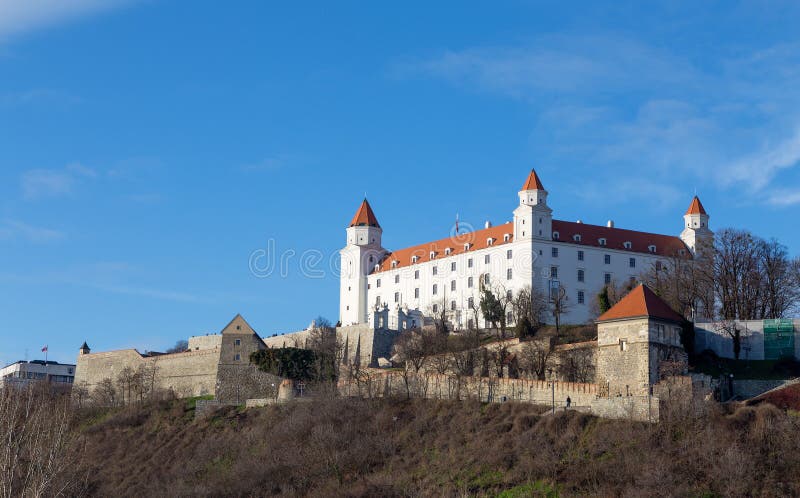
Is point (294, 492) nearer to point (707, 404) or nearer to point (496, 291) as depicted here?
point (707, 404)

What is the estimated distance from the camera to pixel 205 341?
259 ft

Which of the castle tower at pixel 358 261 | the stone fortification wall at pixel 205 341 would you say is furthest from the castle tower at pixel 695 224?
the stone fortification wall at pixel 205 341

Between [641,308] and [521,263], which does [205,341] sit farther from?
[641,308]

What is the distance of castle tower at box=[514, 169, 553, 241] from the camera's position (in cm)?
8538

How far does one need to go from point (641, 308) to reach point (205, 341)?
35470 mm

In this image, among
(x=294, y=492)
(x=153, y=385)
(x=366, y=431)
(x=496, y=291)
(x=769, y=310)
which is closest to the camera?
(x=294, y=492)

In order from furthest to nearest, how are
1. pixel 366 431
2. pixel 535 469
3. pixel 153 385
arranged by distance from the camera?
1. pixel 153 385
2. pixel 366 431
3. pixel 535 469

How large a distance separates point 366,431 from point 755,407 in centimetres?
1846

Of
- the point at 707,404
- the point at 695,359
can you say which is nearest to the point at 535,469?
the point at 707,404

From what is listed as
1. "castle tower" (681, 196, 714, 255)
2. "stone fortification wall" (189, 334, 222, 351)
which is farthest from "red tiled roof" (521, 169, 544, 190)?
"stone fortification wall" (189, 334, 222, 351)

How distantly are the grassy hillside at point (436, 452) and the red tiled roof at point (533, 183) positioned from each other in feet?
98.0

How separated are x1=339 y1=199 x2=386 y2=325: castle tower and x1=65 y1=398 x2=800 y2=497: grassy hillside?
1065 inches

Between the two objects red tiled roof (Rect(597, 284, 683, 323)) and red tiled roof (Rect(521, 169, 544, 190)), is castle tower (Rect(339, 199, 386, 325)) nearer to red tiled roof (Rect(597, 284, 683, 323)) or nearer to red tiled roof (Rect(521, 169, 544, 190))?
red tiled roof (Rect(521, 169, 544, 190))

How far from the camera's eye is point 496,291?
84.5m
